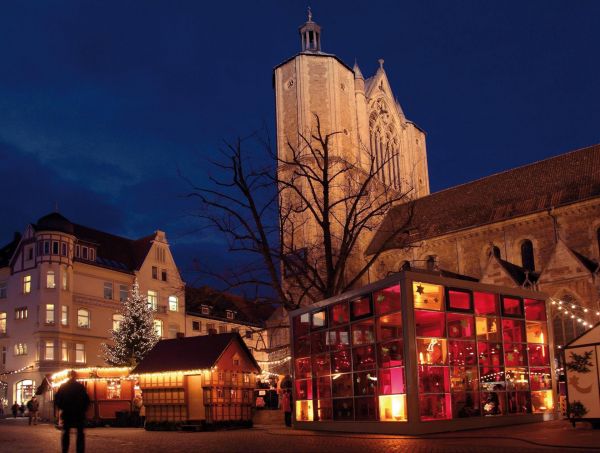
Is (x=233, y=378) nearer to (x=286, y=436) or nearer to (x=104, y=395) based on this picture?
(x=286, y=436)

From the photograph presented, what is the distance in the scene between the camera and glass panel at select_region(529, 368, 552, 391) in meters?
19.8

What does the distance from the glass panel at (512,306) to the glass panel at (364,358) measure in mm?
3953

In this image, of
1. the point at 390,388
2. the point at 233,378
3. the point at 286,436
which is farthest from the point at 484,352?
the point at 233,378

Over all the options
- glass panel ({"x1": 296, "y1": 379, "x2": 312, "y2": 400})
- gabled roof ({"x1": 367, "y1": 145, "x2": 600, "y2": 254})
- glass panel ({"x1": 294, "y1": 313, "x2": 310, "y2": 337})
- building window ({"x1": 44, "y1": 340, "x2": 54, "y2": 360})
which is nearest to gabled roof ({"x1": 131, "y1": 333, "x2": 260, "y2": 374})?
glass panel ({"x1": 294, "y1": 313, "x2": 310, "y2": 337})

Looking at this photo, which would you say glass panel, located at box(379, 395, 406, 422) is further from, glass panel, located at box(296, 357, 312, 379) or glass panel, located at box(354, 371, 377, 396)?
glass panel, located at box(296, 357, 312, 379)

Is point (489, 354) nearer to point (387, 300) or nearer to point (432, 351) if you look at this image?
point (432, 351)

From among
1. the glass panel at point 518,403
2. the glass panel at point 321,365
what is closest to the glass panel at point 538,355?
the glass panel at point 518,403

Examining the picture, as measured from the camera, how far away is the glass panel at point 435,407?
17016 millimetres

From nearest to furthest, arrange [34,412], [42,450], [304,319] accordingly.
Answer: [42,450]
[304,319]
[34,412]

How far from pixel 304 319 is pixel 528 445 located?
10455 millimetres

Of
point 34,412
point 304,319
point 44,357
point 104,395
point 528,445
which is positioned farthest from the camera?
point 44,357

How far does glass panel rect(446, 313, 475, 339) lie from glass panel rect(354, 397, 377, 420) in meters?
2.70

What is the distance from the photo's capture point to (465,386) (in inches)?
710

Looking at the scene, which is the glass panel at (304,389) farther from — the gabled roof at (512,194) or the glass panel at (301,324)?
the gabled roof at (512,194)
